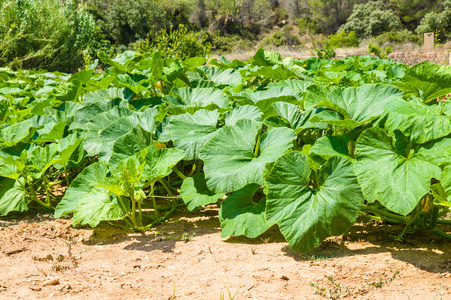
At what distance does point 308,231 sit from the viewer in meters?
1.40

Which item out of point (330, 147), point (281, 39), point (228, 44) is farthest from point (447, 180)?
point (281, 39)

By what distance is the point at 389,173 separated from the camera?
4.48 ft

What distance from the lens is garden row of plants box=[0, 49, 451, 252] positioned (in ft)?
4.59

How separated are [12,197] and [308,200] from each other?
1697mm

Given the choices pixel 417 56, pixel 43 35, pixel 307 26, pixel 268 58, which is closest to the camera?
pixel 268 58

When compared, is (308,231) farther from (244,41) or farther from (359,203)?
(244,41)

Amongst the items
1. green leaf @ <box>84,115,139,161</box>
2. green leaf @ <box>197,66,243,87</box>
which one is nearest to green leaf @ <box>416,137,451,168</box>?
green leaf @ <box>84,115,139,161</box>

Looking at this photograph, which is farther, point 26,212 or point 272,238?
point 26,212

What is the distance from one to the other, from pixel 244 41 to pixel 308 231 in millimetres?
34353

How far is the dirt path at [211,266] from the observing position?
1245 mm

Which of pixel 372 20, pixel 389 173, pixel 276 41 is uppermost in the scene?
pixel 372 20

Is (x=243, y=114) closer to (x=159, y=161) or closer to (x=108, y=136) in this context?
(x=159, y=161)

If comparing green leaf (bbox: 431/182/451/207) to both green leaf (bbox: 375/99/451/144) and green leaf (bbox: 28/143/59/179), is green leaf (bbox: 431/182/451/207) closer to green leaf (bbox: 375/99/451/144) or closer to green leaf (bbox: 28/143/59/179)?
green leaf (bbox: 375/99/451/144)

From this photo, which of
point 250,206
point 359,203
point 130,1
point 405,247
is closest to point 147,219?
point 250,206
